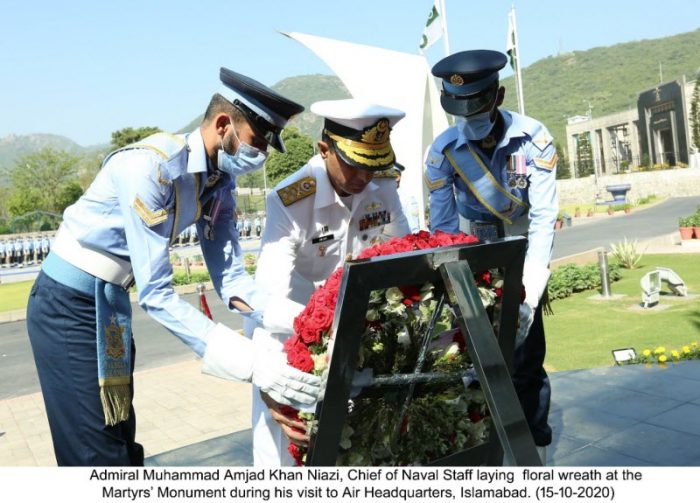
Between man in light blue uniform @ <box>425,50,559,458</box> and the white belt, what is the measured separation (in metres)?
1.64

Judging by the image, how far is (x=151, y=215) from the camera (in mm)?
2215

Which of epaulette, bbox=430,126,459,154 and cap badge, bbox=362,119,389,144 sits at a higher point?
epaulette, bbox=430,126,459,154

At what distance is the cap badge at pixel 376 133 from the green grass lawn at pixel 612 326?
493 centimetres

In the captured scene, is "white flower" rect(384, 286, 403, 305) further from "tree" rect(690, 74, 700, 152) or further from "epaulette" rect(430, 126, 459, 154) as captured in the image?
"tree" rect(690, 74, 700, 152)

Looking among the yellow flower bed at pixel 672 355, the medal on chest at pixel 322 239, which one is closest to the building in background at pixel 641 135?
the yellow flower bed at pixel 672 355

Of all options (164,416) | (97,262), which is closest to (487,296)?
(97,262)

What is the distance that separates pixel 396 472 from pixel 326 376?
0.34 metres

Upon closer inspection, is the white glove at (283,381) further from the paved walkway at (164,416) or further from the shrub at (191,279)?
the shrub at (191,279)

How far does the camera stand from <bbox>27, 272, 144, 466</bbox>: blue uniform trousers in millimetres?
2350

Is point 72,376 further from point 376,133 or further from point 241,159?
point 376,133

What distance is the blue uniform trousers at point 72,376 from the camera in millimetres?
2350

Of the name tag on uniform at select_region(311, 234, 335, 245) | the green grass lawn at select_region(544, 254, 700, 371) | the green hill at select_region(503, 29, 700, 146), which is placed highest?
the green hill at select_region(503, 29, 700, 146)

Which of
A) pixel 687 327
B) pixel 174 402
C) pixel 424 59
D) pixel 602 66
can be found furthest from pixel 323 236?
pixel 602 66

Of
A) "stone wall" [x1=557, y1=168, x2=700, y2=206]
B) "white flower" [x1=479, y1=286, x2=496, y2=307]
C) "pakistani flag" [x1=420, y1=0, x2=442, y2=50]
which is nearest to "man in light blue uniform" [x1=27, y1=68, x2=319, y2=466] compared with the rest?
"white flower" [x1=479, y1=286, x2=496, y2=307]
